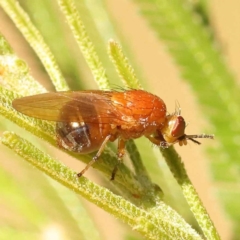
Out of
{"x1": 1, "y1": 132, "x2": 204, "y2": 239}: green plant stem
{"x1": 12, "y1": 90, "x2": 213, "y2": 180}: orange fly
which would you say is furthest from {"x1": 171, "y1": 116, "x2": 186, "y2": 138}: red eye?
{"x1": 1, "y1": 132, "x2": 204, "y2": 239}: green plant stem

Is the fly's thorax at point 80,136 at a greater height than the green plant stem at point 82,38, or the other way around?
the green plant stem at point 82,38

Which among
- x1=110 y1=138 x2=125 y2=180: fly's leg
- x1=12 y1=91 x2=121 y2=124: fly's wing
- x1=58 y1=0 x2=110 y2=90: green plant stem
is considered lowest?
x1=110 y1=138 x2=125 y2=180: fly's leg

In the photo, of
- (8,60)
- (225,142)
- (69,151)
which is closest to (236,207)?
(225,142)

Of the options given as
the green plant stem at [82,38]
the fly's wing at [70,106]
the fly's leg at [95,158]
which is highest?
the green plant stem at [82,38]

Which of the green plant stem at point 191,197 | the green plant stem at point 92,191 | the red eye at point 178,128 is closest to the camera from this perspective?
the green plant stem at point 92,191

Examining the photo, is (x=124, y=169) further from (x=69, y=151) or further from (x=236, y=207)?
(x=236, y=207)

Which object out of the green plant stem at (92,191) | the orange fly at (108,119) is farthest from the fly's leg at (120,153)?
the green plant stem at (92,191)

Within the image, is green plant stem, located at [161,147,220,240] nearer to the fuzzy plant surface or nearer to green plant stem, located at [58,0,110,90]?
the fuzzy plant surface

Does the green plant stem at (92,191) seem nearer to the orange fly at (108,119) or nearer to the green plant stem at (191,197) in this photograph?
the green plant stem at (191,197)

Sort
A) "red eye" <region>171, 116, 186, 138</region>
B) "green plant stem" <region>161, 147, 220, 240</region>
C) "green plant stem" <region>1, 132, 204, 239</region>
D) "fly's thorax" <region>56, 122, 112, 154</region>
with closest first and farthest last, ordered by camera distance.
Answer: "green plant stem" <region>1, 132, 204, 239</region> → "green plant stem" <region>161, 147, 220, 240</region> → "fly's thorax" <region>56, 122, 112, 154</region> → "red eye" <region>171, 116, 186, 138</region>
